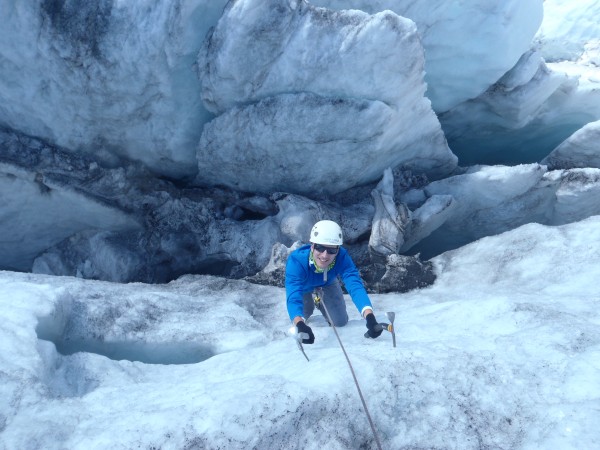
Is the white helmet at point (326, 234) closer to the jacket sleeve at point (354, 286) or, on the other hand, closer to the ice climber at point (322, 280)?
the ice climber at point (322, 280)

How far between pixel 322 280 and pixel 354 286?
1.58 feet

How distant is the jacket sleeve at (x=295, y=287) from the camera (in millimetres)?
4223

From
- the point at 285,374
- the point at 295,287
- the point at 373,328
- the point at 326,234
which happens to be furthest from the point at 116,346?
the point at 373,328

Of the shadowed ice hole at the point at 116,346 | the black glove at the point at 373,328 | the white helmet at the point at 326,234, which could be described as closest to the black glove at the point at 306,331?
the black glove at the point at 373,328

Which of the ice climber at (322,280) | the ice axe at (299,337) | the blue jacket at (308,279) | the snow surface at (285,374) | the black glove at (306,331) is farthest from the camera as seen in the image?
the blue jacket at (308,279)

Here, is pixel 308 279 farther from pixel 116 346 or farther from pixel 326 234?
pixel 116 346

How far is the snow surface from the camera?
276 cm

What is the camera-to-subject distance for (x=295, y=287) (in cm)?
437

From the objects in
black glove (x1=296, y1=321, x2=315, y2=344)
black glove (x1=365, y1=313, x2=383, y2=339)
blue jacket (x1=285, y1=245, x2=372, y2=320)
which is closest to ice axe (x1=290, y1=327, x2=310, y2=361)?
black glove (x1=296, y1=321, x2=315, y2=344)

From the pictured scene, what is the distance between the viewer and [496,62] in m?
7.24

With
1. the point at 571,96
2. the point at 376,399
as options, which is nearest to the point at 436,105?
the point at 571,96

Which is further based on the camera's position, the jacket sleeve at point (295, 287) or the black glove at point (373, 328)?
the jacket sleeve at point (295, 287)

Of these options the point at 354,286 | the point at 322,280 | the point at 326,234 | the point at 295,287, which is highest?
the point at 326,234

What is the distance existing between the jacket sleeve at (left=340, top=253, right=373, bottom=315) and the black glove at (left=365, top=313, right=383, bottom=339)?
6.4 inches
